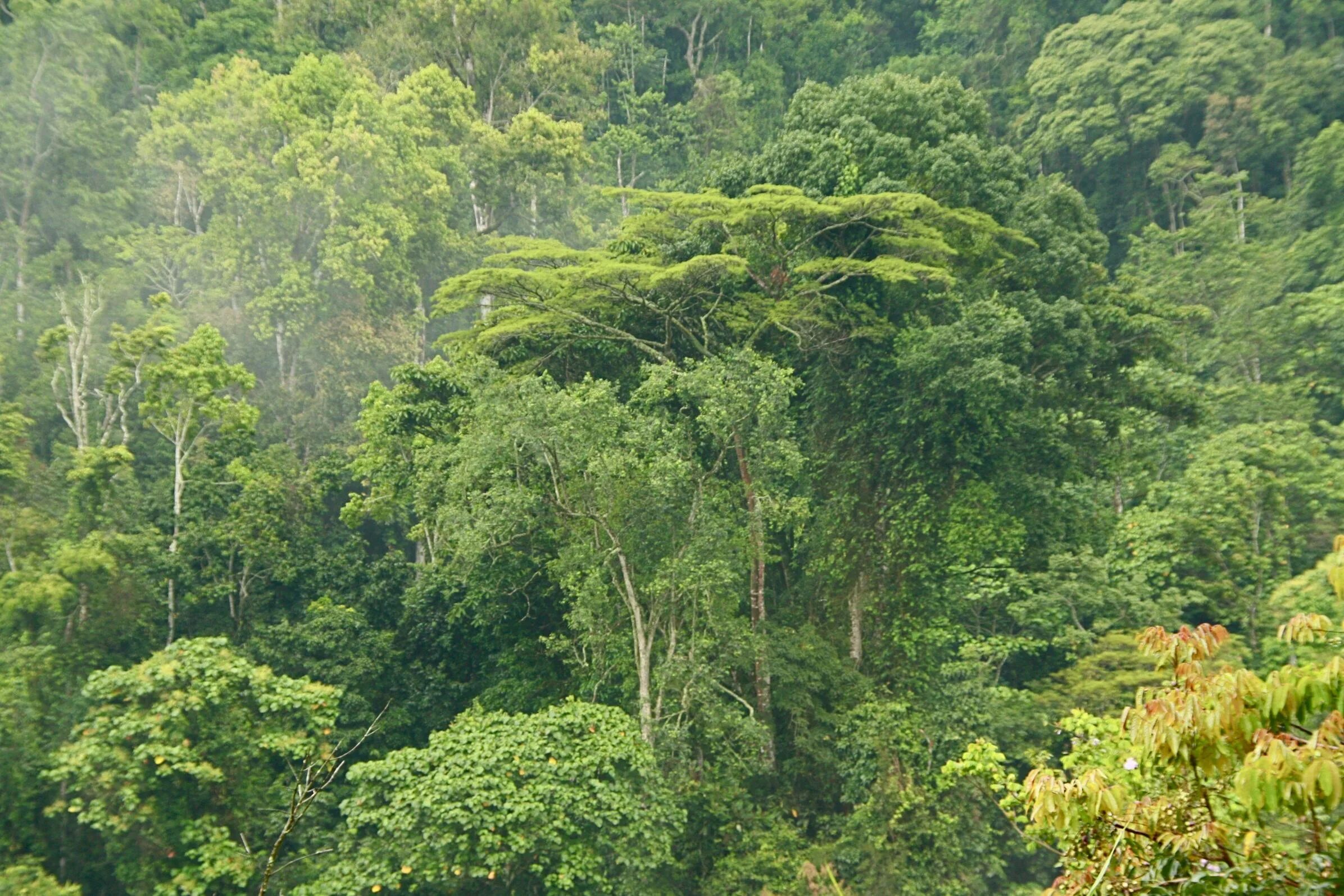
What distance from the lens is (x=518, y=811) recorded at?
29.5 feet

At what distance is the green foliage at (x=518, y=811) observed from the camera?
354 inches

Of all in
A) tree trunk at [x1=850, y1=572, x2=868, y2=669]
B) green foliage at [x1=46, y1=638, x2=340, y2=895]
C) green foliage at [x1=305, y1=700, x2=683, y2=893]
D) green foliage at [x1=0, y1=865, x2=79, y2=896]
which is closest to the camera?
green foliage at [x1=305, y1=700, x2=683, y2=893]

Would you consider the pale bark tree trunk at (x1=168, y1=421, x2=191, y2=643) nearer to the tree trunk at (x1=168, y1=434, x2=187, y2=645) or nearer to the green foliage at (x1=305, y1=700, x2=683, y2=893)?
the tree trunk at (x1=168, y1=434, x2=187, y2=645)

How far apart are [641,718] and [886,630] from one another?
3.82 m

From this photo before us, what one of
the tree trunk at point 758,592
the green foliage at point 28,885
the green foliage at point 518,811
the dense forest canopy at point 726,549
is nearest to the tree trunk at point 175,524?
the dense forest canopy at point 726,549

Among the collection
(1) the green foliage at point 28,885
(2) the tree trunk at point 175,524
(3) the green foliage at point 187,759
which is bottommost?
(1) the green foliage at point 28,885

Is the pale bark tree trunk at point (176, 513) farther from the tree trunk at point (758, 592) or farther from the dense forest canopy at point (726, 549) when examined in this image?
the tree trunk at point (758, 592)

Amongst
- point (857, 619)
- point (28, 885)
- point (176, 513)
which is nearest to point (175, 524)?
point (176, 513)

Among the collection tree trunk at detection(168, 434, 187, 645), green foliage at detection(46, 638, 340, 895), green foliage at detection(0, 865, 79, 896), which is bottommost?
green foliage at detection(0, 865, 79, 896)

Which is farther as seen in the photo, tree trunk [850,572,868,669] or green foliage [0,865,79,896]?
tree trunk [850,572,868,669]

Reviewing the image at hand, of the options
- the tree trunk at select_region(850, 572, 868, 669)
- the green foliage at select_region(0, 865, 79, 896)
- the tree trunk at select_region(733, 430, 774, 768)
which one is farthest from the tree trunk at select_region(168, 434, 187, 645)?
the tree trunk at select_region(850, 572, 868, 669)

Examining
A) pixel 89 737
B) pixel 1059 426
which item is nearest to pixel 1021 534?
pixel 1059 426

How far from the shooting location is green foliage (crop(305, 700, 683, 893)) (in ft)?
29.5

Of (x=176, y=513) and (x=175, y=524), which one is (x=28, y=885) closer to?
(x=175, y=524)
